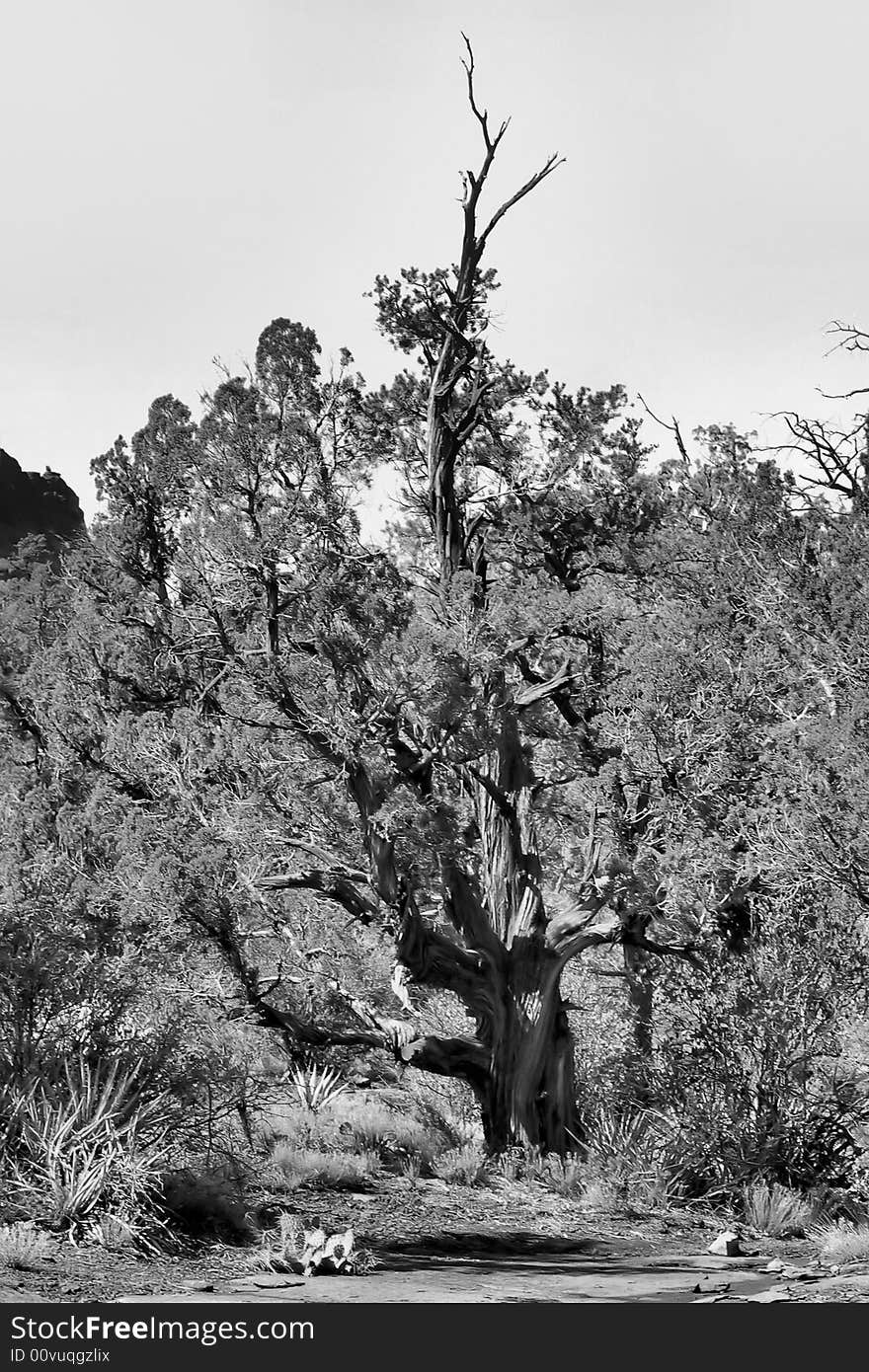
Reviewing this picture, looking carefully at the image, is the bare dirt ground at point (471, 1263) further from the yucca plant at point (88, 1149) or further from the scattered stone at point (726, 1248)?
the yucca plant at point (88, 1149)

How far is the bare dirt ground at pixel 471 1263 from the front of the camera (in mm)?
7305

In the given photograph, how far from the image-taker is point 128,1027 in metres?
9.46

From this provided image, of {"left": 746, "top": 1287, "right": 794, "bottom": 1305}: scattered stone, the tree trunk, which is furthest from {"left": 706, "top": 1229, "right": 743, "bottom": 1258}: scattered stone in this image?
the tree trunk

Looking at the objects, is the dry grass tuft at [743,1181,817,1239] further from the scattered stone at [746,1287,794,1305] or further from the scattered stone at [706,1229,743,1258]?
the scattered stone at [746,1287,794,1305]

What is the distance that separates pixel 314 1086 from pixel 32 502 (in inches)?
3674

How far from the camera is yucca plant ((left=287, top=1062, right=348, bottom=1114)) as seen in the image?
1516cm

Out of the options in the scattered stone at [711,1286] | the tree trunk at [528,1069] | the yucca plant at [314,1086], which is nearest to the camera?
the scattered stone at [711,1286]

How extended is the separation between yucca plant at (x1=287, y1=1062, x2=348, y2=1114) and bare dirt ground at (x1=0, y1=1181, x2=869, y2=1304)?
296cm

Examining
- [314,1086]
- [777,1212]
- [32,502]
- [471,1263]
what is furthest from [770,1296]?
[32,502]

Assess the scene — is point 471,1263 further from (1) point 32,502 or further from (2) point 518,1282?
(1) point 32,502

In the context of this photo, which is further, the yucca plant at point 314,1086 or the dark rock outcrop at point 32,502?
the dark rock outcrop at point 32,502

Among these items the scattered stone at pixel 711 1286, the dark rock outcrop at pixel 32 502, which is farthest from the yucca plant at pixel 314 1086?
the dark rock outcrop at pixel 32 502

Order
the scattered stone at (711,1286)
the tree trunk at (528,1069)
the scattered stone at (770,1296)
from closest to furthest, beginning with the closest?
1. the scattered stone at (770,1296)
2. the scattered stone at (711,1286)
3. the tree trunk at (528,1069)

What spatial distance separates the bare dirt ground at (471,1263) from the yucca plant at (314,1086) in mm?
2961
